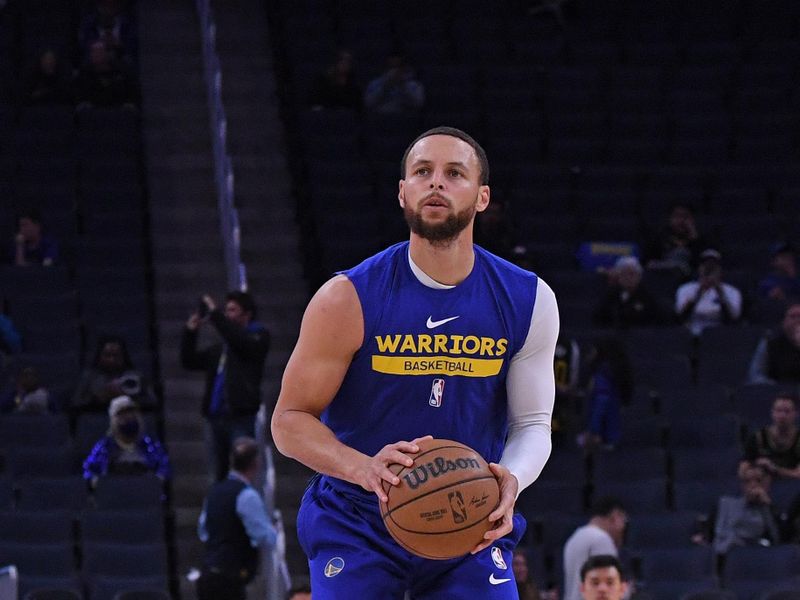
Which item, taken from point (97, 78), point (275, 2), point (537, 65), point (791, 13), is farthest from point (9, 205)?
point (791, 13)

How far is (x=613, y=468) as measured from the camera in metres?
11.1

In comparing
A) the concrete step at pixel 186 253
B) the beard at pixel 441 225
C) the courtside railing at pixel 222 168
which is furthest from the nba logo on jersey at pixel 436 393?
the concrete step at pixel 186 253

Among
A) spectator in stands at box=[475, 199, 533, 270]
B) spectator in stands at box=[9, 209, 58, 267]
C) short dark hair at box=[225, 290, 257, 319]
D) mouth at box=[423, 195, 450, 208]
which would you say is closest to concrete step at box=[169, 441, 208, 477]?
short dark hair at box=[225, 290, 257, 319]

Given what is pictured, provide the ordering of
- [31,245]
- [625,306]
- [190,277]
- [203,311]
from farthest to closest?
1. [190,277]
2. [31,245]
3. [625,306]
4. [203,311]

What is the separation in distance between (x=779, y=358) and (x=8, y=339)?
5732mm

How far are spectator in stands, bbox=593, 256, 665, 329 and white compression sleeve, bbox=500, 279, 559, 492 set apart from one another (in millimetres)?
8094

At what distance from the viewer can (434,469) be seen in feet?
12.6

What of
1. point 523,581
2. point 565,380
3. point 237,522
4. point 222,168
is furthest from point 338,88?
point 523,581

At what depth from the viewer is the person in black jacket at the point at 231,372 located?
10.7 meters

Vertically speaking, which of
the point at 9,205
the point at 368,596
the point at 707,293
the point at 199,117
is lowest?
the point at 368,596

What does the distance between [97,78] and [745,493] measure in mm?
7438

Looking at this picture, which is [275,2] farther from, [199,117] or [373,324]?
[373,324]

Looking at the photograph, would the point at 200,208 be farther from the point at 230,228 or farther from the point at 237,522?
the point at 237,522

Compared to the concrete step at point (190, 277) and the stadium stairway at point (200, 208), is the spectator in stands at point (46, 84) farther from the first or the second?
the concrete step at point (190, 277)
